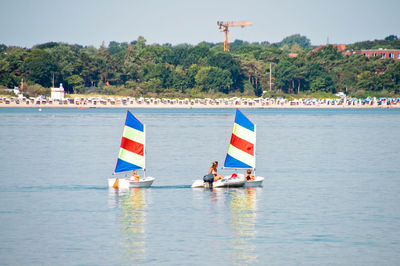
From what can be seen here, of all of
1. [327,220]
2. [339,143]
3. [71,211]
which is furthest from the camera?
[339,143]

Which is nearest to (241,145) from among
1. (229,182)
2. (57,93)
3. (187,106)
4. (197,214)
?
(229,182)

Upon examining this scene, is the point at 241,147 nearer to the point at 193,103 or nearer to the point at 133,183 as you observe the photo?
the point at 133,183

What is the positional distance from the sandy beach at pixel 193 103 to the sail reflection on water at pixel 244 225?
142369mm

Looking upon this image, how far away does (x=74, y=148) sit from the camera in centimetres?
7050

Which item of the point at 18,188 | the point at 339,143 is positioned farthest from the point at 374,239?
the point at 339,143

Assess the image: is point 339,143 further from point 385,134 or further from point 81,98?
point 81,98

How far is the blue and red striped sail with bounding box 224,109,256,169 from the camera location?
4138cm

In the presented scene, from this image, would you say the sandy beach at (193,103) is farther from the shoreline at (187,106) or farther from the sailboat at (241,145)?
the sailboat at (241,145)

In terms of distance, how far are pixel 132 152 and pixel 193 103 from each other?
145 meters

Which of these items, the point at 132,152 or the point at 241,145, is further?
the point at 241,145

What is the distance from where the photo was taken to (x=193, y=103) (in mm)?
185125

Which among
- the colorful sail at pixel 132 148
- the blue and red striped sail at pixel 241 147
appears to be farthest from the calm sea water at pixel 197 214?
the blue and red striped sail at pixel 241 147

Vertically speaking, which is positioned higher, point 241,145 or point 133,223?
point 241,145

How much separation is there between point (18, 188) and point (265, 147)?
34.7 m
